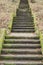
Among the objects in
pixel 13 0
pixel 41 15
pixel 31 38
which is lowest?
pixel 31 38

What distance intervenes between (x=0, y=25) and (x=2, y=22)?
67 cm

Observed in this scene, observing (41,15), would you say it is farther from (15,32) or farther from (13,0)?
(13,0)

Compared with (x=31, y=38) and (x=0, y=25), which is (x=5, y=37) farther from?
(x=0, y=25)

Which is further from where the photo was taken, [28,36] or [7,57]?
[28,36]

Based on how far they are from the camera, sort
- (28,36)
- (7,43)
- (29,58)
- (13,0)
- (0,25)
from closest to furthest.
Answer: (29,58) → (7,43) → (28,36) → (0,25) → (13,0)

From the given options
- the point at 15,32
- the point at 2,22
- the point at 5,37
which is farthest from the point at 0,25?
the point at 5,37

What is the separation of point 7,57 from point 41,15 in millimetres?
7989

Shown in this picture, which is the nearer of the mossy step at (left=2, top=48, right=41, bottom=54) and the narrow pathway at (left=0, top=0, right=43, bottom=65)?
the narrow pathway at (left=0, top=0, right=43, bottom=65)

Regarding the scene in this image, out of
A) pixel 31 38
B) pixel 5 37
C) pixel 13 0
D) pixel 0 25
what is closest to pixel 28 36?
pixel 31 38

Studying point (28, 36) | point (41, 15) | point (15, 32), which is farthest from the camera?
point (41, 15)

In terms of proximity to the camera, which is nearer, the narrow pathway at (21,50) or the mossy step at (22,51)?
the narrow pathway at (21,50)

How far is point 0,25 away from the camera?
41.6ft

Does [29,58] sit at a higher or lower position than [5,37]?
lower

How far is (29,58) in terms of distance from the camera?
827 centimetres
